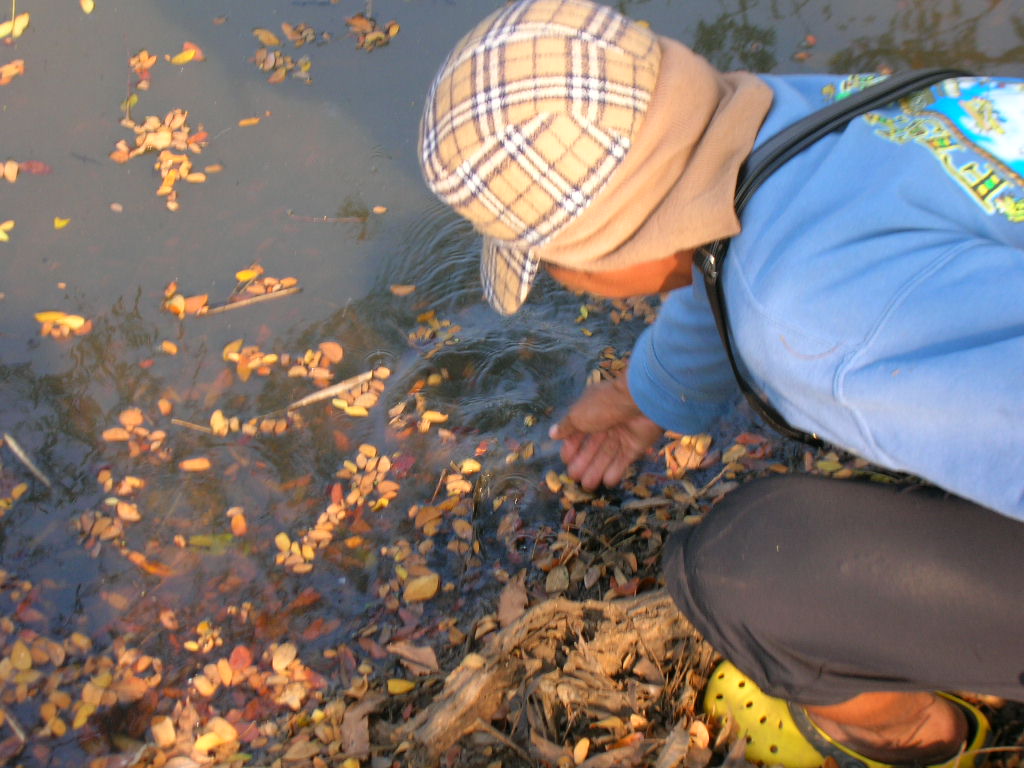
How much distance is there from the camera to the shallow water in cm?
258

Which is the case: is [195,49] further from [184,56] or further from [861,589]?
[861,589]

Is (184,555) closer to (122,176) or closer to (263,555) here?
(263,555)

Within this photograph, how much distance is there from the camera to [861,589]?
4.91 feet

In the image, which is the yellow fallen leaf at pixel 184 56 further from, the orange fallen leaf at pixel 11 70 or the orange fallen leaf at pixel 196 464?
the orange fallen leaf at pixel 196 464

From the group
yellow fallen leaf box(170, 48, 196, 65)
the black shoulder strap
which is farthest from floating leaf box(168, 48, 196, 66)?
the black shoulder strap

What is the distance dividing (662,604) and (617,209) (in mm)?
1083

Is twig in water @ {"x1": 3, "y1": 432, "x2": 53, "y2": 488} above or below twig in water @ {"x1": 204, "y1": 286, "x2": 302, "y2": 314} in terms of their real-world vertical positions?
below

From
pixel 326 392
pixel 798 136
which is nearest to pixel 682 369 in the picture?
pixel 798 136

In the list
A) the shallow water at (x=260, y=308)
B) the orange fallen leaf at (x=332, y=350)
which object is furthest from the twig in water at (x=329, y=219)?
the orange fallen leaf at (x=332, y=350)

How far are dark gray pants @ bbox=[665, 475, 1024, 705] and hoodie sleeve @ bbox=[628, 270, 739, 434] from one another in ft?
1.67

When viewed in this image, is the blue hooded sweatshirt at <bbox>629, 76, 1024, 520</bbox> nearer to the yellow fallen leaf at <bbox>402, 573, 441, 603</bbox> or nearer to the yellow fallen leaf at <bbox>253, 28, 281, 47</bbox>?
the yellow fallen leaf at <bbox>402, 573, 441, 603</bbox>

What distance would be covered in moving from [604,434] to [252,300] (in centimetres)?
157

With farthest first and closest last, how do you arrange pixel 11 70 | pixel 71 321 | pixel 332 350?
pixel 11 70, pixel 71 321, pixel 332 350

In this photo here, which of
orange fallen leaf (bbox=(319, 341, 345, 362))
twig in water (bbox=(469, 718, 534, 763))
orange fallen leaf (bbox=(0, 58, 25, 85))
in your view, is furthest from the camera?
orange fallen leaf (bbox=(0, 58, 25, 85))
